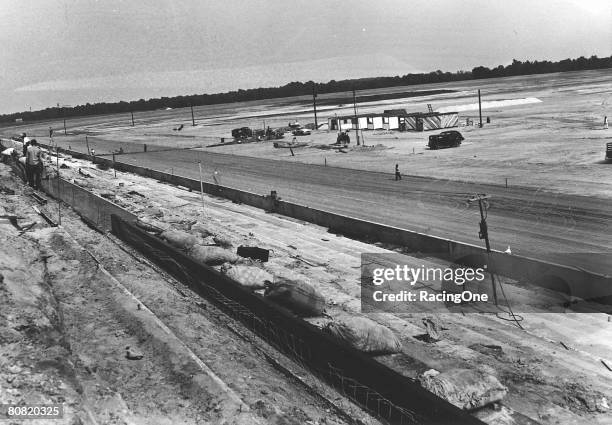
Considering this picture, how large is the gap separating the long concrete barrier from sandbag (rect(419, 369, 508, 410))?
4.80m

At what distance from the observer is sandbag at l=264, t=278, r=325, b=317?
36.3ft

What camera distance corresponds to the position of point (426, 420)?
690cm

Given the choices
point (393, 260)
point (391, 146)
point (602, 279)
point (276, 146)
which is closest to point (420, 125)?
point (391, 146)

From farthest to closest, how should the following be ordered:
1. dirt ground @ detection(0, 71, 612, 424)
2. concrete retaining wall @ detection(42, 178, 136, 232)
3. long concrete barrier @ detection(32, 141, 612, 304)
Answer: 1. concrete retaining wall @ detection(42, 178, 136, 232)
2. long concrete barrier @ detection(32, 141, 612, 304)
3. dirt ground @ detection(0, 71, 612, 424)

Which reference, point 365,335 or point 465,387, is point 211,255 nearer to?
point 365,335

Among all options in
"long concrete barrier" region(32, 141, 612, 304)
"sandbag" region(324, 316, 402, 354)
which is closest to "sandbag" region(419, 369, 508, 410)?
"sandbag" region(324, 316, 402, 354)

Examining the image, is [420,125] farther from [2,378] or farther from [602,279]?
[2,378]

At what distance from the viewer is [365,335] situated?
30.7 feet

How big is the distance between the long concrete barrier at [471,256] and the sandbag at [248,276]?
16.3ft

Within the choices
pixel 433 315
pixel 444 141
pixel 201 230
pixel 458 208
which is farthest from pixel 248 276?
pixel 444 141

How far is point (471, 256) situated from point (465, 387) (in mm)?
6606

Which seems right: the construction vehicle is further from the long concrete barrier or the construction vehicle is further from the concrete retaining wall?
the long concrete barrier

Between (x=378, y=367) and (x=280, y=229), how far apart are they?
12.9 metres

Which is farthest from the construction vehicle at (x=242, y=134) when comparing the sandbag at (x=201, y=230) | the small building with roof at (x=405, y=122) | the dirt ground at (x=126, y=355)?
the dirt ground at (x=126, y=355)
